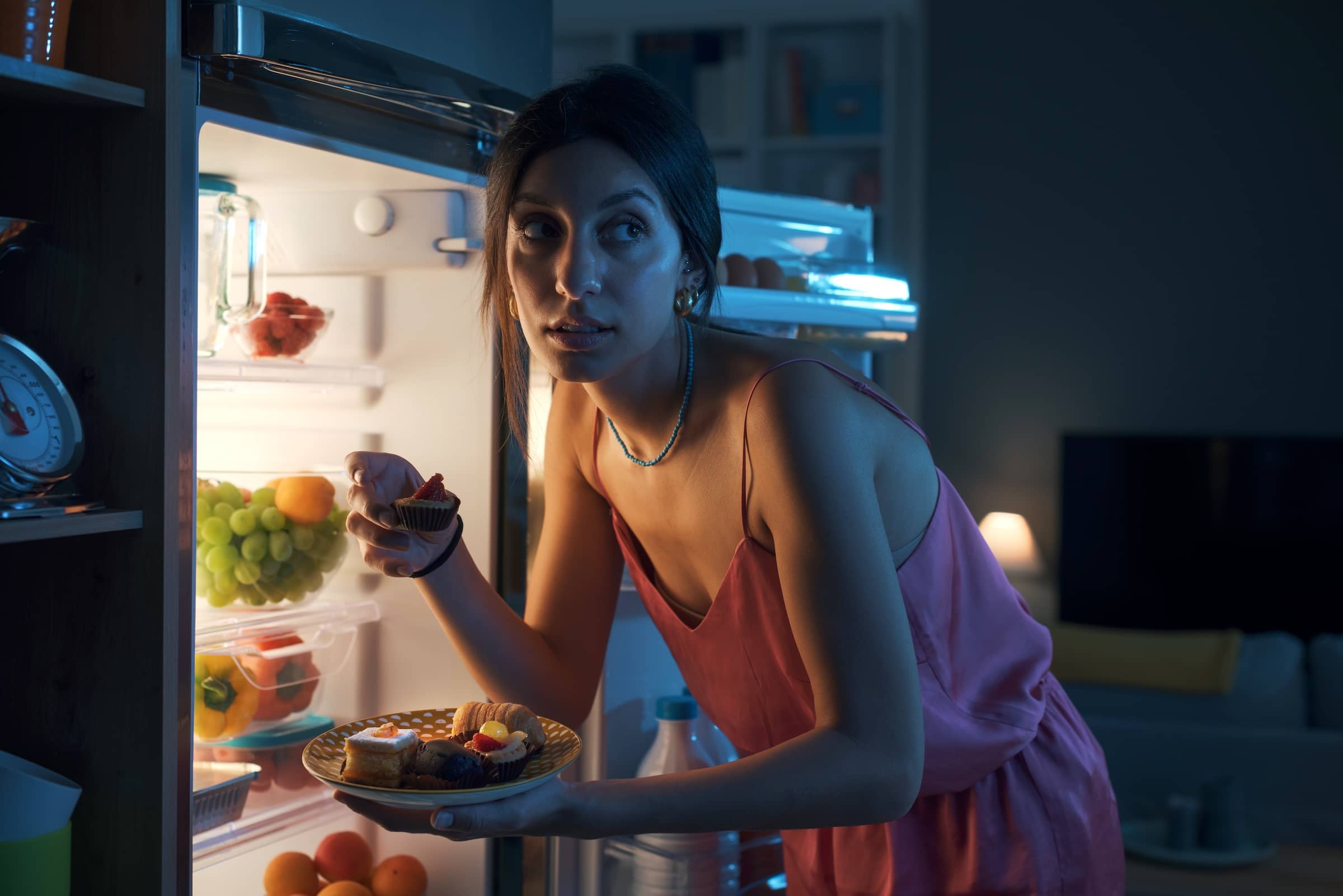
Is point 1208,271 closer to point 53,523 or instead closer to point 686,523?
point 686,523

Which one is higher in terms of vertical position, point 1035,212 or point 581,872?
point 1035,212

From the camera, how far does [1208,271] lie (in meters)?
4.18

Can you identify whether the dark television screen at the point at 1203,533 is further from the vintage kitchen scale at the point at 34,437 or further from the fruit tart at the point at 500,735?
the vintage kitchen scale at the point at 34,437

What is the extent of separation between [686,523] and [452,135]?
1.57 ft

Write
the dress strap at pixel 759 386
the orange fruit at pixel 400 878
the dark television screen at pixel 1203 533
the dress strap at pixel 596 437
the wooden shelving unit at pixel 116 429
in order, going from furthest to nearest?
the dark television screen at pixel 1203 533
the orange fruit at pixel 400 878
the dress strap at pixel 596 437
the dress strap at pixel 759 386
the wooden shelving unit at pixel 116 429

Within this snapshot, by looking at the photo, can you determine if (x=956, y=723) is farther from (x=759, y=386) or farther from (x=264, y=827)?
(x=264, y=827)

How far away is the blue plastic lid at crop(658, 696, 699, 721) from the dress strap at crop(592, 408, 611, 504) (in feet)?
1.01

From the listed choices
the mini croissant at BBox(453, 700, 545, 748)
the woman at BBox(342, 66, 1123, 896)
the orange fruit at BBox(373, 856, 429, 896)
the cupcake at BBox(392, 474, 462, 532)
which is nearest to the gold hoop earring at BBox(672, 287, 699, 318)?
the woman at BBox(342, 66, 1123, 896)

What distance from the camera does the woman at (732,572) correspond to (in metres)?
0.90

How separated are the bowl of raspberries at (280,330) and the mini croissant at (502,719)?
49 centimetres

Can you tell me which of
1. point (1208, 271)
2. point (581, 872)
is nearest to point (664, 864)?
point (581, 872)

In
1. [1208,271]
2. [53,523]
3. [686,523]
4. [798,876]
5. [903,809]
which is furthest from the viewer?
[1208,271]

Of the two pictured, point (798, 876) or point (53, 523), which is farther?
point (798, 876)

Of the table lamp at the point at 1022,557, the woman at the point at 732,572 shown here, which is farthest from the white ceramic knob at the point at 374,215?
the table lamp at the point at 1022,557
